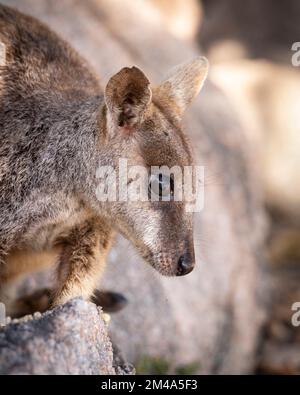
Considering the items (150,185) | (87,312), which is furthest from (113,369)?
(150,185)

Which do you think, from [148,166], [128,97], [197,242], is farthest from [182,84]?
[197,242]

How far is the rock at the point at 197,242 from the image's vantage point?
8.10m

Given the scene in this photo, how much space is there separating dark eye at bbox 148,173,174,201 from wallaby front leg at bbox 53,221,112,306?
74 cm

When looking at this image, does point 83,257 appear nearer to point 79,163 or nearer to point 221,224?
point 79,163

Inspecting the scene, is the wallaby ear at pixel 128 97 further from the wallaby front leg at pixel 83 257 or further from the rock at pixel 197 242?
the rock at pixel 197 242

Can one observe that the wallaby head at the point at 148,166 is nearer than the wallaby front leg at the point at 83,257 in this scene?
Yes

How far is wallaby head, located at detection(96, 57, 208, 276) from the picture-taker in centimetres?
529

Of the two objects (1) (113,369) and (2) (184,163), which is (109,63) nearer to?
(2) (184,163)

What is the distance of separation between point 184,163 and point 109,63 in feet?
14.5

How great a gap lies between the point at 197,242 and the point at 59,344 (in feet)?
13.9

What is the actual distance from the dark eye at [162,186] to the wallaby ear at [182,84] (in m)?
0.76

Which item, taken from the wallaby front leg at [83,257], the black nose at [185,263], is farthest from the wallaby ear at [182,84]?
the black nose at [185,263]

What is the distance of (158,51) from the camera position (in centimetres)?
1053

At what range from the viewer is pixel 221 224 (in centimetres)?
941
